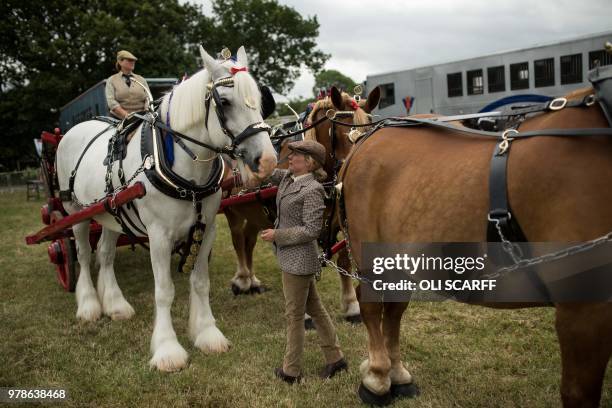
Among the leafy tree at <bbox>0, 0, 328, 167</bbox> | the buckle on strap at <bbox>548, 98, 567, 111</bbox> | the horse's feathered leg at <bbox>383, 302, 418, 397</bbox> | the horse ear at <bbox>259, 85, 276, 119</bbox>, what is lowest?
the horse's feathered leg at <bbox>383, 302, 418, 397</bbox>

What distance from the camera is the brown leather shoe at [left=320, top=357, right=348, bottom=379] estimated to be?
363cm

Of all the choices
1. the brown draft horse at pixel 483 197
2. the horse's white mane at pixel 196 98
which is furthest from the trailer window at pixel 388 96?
the brown draft horse at pixel 483 197

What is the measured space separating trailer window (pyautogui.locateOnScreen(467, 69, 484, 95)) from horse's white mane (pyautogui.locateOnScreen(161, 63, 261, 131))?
1397 cm

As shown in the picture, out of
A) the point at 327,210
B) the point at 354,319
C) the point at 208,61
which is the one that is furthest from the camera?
the point at 354,319

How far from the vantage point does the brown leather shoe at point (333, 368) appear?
3.63 metres

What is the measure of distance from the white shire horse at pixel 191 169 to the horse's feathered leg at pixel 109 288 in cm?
1

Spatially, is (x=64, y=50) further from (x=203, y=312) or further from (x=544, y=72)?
(x=203, y=312)

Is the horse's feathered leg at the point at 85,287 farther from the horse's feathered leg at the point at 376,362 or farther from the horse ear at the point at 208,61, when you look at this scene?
the horse's feathered leg at the point at 376,362

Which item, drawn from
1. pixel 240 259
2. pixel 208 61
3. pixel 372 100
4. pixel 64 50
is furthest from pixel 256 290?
pixel 64 50

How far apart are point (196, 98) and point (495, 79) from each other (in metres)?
14.1

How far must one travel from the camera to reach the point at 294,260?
11.1ft

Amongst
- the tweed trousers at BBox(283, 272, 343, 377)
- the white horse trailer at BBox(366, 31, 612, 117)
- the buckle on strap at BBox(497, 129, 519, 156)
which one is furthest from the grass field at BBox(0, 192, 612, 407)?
the white horse trailer at BBox(366, 31, 612, 117)

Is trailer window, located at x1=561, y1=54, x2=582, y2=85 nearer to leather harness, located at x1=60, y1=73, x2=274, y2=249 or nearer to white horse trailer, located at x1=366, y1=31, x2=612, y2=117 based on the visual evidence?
white horse trailer, located at x1=366, y1=31, x2=612, y2=117

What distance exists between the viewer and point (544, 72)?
14539mm
